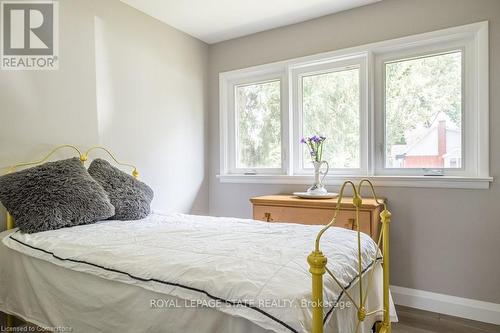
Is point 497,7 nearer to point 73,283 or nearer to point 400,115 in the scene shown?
point 400,115

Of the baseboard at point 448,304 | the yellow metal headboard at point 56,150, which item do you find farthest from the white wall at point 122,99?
the baseboard at point 448,304

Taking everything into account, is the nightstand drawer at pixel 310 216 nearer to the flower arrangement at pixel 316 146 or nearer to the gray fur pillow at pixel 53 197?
the flower arrangement at pixel 316 146

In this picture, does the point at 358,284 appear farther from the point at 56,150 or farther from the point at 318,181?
the point at 56,150

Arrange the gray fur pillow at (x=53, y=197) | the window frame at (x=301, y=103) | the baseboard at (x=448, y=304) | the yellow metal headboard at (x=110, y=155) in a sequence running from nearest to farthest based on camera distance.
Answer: the gray fur pillow at (x=53, y=197)
the baseboard at (x=448, y=304)
the yellow metal headboard at (x=110, y=155)
the window frame at (x=301, y=103)

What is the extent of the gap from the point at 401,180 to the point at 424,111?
583 millimetres

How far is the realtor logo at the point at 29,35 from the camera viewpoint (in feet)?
6.53

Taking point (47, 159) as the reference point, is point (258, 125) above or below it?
above

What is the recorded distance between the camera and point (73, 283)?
4.37ft

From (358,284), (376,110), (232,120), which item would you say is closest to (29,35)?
(232,120)

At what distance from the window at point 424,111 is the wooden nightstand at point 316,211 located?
59 cm

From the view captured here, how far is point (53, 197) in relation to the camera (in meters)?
1.80

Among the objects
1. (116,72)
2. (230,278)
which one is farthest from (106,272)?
(116,72)

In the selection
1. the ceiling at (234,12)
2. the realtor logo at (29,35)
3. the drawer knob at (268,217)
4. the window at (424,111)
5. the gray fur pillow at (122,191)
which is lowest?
the drawer knob at (268,217)

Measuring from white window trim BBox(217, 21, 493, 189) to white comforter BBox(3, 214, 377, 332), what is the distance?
46.3 inches
